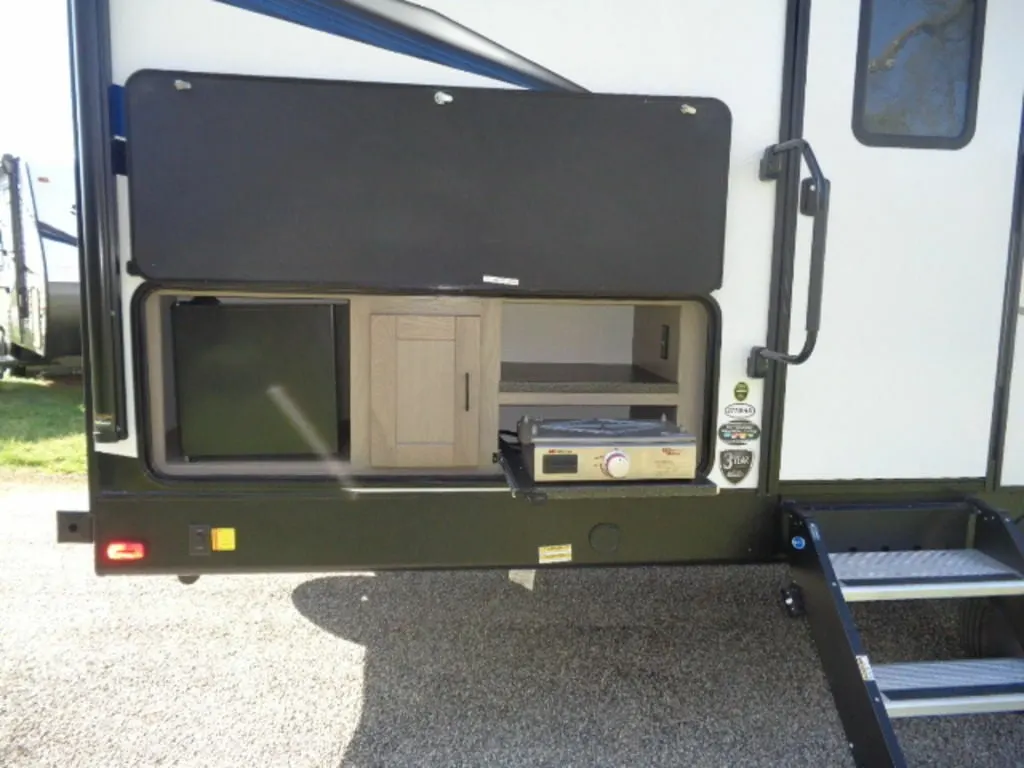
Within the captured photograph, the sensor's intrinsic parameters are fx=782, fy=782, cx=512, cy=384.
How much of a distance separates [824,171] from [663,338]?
0.78 m

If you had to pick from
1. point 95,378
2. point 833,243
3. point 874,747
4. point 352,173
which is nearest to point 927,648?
point 874,747

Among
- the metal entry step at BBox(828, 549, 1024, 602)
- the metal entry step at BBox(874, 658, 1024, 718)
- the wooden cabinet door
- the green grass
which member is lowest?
the green grass

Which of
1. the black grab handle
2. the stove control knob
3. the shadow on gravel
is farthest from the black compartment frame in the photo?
the shadow on gravel

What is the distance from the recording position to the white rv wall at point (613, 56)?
1.94 meters

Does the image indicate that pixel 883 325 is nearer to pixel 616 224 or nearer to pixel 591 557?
pixel 616 224

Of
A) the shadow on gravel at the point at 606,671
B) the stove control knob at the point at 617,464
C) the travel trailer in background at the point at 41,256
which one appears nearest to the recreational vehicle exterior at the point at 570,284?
the stove control knob at the point at 617,464

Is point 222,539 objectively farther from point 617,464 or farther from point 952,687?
point 952,687

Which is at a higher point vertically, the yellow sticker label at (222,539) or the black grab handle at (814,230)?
the black grab handle at (814,230)

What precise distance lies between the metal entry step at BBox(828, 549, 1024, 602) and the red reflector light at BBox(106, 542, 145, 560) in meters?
1.87

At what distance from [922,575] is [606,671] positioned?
109 cm

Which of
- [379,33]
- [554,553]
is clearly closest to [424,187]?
[379,33]

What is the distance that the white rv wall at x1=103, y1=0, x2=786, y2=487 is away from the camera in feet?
6.35

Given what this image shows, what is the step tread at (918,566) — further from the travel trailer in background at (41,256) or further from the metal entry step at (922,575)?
the travel trailer in background at (41,256)

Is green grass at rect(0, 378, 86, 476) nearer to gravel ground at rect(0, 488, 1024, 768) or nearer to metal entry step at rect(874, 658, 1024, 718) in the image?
gravel ground at rect(0, 488, 1024, 768)
